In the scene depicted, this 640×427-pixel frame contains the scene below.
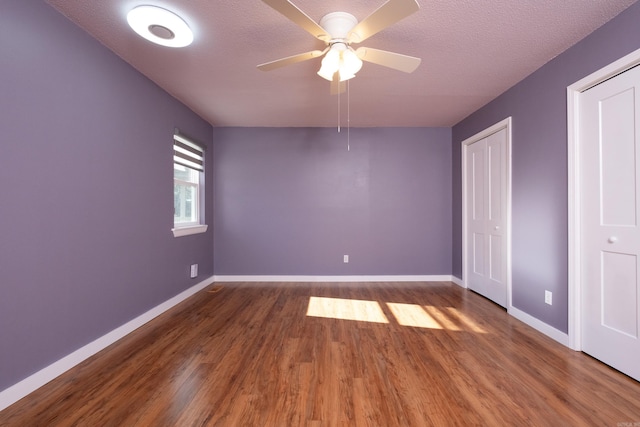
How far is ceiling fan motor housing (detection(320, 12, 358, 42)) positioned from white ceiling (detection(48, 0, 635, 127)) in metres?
0.04

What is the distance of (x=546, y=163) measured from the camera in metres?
2.50

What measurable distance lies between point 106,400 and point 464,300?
3.41m

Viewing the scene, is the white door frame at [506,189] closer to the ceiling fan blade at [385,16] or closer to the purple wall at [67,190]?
the ceiling fan blade at [385,16]

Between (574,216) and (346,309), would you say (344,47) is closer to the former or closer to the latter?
(574,216)

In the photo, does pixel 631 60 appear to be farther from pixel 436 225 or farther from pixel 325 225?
pixel 325 225

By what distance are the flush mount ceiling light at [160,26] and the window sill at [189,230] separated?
1894mm

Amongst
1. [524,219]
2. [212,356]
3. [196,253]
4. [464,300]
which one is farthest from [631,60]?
[196,253]

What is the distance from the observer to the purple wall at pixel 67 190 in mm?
1566

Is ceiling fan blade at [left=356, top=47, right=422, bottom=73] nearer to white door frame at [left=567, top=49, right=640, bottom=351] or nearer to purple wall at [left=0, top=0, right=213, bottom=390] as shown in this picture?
white door frame at [left=567, top=49, right=640, bottom=351]

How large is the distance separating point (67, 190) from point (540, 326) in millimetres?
3798

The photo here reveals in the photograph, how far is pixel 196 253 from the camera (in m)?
3.81

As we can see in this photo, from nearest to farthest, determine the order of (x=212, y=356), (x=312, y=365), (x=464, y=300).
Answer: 1. (x=312, y=365)
2. (x=212, y=356)
3. (x=464, y=300)

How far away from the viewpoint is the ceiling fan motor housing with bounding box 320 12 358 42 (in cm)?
182

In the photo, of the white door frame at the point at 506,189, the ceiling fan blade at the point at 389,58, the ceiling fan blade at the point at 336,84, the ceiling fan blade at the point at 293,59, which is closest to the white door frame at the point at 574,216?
the white door frame at the point at 506,189
